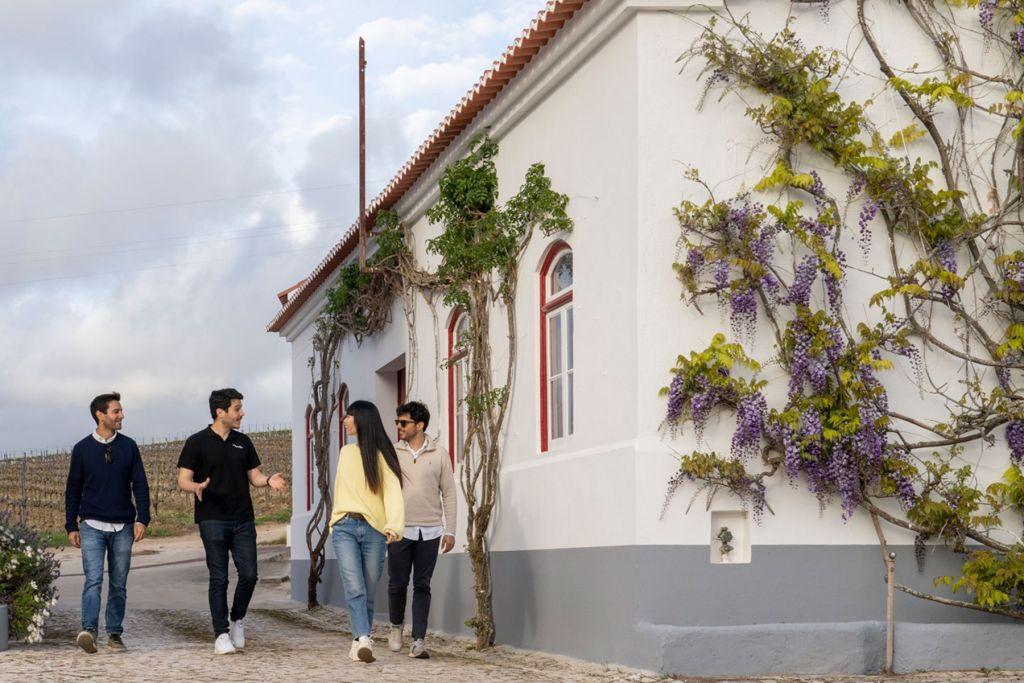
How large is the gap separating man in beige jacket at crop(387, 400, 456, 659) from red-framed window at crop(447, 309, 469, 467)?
300cm

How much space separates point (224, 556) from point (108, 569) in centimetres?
94

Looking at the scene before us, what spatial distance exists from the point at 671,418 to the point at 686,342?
1.78 ft

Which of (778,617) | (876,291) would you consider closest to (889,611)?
(778,617)

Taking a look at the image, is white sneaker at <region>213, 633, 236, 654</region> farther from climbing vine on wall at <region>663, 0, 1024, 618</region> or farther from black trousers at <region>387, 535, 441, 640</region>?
climbing vine on wall at <region>663, 0, 1024, 618</region>

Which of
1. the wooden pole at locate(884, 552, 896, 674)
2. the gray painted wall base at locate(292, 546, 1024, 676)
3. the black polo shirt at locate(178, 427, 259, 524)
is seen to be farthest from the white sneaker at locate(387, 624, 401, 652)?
the wooden pole at locate(884, 552, 896, 674)

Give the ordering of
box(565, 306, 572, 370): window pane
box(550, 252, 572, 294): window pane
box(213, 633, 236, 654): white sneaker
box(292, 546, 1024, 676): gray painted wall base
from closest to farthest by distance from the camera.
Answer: box(292, 546, 1024, 676): gray painted wall base < box(213, 633, 236, 654): white sneaker < box(565, 306, 572, 370): window pane < box(550, 252, 572, 294): window pane

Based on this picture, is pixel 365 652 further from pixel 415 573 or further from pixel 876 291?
pixel 876 291

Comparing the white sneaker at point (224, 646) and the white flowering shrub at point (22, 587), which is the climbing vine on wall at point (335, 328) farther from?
the white sneaker at point (224, 646)

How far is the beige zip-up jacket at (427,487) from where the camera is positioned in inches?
438

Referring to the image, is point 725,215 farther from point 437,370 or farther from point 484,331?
point 437,370

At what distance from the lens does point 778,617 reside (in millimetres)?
9836

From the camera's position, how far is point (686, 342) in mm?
10047

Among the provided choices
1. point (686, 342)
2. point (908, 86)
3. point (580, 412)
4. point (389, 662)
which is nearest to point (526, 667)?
point (389, 662)

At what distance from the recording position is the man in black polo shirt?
11.0 metres
